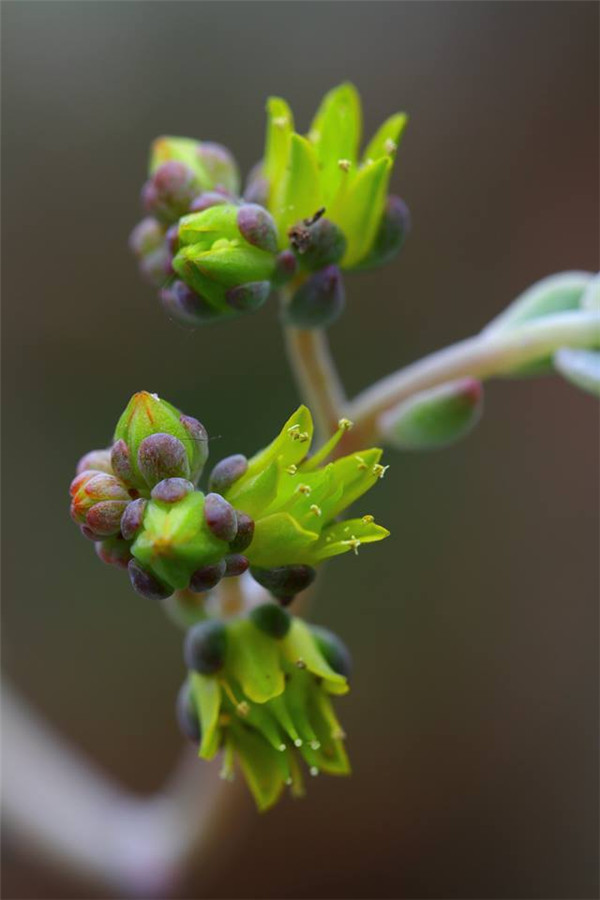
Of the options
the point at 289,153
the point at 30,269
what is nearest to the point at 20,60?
the point at 30,269

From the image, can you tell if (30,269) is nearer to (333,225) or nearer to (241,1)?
(241,1)

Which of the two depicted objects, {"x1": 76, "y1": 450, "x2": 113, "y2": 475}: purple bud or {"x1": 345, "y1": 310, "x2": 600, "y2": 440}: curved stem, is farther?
{"x1": 345, "y1": 310, "x2": 600, "y2": 440}: curved stem

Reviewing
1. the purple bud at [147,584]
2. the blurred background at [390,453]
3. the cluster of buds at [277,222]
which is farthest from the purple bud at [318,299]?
the blurred background at [390,453]

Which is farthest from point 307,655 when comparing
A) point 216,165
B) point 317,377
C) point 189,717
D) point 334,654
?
point 216,165

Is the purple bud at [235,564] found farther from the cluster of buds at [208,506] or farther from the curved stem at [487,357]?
the curved stem at [487,357]

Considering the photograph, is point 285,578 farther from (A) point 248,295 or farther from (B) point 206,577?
(A) point 248,295

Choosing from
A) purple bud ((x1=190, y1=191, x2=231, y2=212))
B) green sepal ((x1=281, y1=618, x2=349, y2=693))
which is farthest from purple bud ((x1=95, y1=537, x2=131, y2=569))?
purple bud ((x1=190, y1=191, x2=231, y2=212))

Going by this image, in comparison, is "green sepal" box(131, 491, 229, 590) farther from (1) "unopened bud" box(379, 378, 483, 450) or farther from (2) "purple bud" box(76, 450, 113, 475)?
(1) "unopened bud" box(379, 378, 483, 450)
